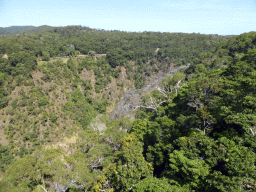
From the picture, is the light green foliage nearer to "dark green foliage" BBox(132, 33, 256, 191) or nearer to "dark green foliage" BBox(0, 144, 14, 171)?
"dark green foliage" BBox(132, 33, 256, 191)

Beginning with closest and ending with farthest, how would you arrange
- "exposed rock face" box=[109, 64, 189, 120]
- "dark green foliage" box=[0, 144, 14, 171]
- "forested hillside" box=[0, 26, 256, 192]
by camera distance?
"forested hillside" box=[0, 26, 256, 192] → "dark green foliage" box=[0, 144, 14, 171] → "exposed rock face" box=[109, 64, 189, 120]

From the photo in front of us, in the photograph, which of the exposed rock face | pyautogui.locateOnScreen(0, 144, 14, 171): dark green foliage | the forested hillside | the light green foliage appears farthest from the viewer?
the exposed rock face

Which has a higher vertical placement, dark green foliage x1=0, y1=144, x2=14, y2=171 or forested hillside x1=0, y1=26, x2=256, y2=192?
forested hillside x1=0, y1=26, x2=256, y2=192

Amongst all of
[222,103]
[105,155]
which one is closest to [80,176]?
[105,155]

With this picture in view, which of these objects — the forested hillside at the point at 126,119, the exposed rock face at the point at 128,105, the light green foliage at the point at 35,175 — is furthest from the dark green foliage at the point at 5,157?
the exposed rock face at the point at 128,105

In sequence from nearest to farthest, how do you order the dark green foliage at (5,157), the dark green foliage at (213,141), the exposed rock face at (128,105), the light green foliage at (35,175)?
1. the dark green foliage at (213,141)
2. the light green foliage at (35,175)
3. the dark green foliage at (5,157)
4. the exposed rock face at (128,105)

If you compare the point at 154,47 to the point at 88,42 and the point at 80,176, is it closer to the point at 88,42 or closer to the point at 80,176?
the point at 88,42

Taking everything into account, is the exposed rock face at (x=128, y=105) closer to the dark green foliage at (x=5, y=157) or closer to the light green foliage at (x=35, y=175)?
the light green foliage at (x=35, y=175)

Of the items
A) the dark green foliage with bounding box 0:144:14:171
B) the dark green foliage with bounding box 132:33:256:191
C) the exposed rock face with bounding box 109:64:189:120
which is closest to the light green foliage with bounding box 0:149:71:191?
the dark green foliage with bounding box 132:33:256:191

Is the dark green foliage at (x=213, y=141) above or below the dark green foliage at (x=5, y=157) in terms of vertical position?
above
